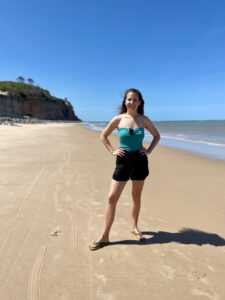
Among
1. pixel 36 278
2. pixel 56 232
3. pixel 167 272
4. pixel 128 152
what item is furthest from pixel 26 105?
pixel 167 272

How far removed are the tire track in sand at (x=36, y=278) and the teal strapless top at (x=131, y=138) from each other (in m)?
1.60

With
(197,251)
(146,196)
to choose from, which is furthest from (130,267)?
(146,196)

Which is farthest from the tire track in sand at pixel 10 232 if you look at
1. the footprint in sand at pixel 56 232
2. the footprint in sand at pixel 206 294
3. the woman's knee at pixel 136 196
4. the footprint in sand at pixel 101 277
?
the footprint in sand at pixel 206 294

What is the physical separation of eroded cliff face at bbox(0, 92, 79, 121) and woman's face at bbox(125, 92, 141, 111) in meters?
65.3

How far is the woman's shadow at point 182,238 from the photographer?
353cm

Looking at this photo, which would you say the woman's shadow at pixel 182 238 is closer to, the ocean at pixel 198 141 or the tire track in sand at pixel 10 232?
the tire track in sand at pixel 10 232

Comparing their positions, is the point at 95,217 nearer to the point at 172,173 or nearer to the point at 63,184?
the point at 63,184

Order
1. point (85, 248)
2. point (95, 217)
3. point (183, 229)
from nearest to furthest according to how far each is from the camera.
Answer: point (85, 248)
point (183, 229)
point (95, 217)

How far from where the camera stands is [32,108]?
78.7 m

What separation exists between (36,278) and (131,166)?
1624mm

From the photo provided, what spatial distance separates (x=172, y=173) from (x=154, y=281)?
554 centimetres

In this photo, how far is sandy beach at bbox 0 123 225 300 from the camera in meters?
2.57

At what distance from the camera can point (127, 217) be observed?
434cm

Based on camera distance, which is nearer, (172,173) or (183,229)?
(183,229)
